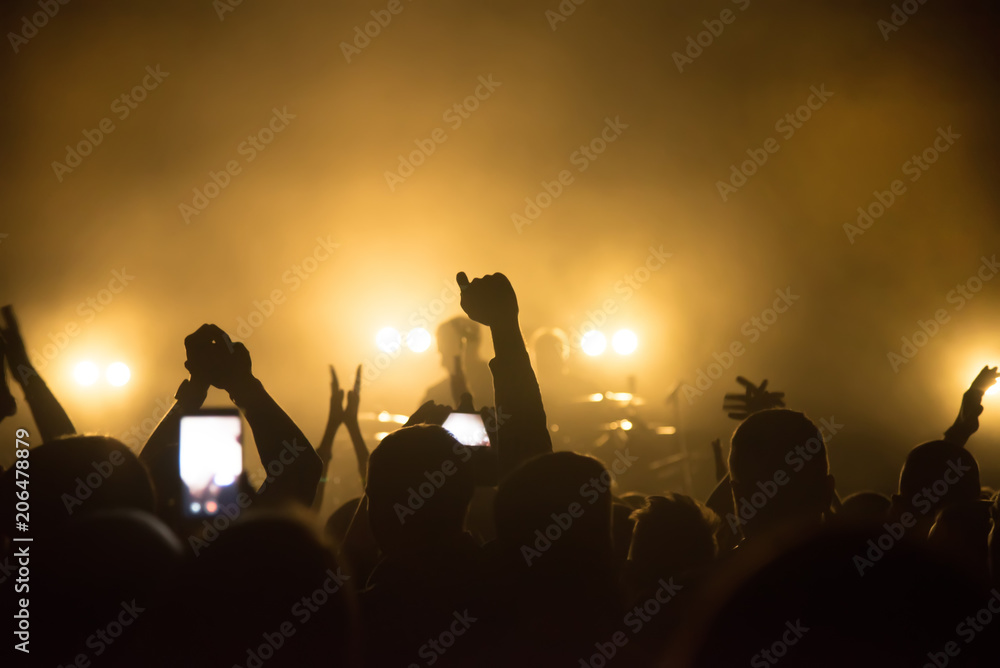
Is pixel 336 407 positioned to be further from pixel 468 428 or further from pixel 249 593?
pixel 249 593

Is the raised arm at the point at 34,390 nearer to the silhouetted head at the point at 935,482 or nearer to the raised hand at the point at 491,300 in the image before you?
the raised hand at the point at 491,300

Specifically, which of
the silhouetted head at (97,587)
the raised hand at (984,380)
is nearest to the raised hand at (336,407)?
the silhouetted head at (97,587)

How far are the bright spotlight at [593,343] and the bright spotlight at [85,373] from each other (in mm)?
6583

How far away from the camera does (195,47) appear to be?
8516 mm

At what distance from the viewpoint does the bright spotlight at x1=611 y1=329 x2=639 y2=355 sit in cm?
994

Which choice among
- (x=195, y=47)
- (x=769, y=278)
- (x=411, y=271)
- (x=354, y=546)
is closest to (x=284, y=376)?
(x=411, y=271)

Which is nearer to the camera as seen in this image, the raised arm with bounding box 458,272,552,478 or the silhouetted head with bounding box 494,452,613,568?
the silhouetted head with bounding box 494,452,613,568

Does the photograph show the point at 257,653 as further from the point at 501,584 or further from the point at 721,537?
the point at 721,537

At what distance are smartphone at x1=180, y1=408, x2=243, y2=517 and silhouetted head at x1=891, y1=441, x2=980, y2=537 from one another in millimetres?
2740

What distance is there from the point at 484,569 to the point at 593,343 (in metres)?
8.56

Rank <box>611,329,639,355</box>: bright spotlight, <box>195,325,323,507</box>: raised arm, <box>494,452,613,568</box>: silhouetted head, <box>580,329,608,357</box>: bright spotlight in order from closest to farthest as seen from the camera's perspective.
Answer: <box>494,452,613,568</box>: silhouetted head
<box>195,325,323,507</box>: raised arm
<box>611,329,639,355</box>: bright spotlight
<box>580,329,608,357</box>: bright spotlight

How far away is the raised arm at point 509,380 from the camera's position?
2166 millimetres

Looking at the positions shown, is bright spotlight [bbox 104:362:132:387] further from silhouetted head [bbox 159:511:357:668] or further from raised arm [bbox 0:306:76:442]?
silhouetted head [bbox 159:511:357:668]

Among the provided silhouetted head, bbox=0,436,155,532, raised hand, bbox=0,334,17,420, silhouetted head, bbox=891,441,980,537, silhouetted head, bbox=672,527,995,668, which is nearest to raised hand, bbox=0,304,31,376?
raised hand, bbox=0,334,17,420
